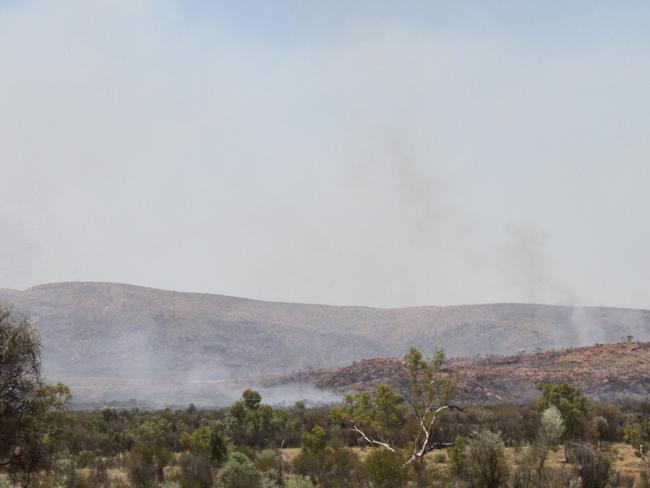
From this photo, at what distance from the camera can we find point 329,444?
35.0 metres

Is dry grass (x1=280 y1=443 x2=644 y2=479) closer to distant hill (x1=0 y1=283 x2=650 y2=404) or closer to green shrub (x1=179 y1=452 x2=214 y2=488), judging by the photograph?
green shrub (x1=179 y1=452 x2=214 y2=488)

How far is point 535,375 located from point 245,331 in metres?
92.8

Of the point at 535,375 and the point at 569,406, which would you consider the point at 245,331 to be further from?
the point at 569,406

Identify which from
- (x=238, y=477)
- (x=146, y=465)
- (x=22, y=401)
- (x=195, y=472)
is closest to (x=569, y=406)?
(x=195, y=472)

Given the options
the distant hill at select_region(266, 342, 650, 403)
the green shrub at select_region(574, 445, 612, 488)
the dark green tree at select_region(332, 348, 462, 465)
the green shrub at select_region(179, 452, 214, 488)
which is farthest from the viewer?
the distant hill at select_region(266, 342, 650, 403)

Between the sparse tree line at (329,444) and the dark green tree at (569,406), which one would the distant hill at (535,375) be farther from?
the sparse tree line at (329,444)

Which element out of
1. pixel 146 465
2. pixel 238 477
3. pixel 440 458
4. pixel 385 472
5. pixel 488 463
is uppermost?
pixel 488 463

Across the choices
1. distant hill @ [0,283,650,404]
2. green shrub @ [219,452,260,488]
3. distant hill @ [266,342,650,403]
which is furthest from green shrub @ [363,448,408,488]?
distant hill @ [0,283,650,404]

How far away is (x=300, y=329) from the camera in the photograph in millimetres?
173500

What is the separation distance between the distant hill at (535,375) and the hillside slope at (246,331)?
58.9 meters

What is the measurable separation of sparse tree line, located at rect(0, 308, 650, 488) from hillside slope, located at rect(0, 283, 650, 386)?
354 ft

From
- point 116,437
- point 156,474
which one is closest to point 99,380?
point 116,437

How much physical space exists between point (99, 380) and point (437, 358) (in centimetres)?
12006

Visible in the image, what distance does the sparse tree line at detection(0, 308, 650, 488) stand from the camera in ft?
57.4
